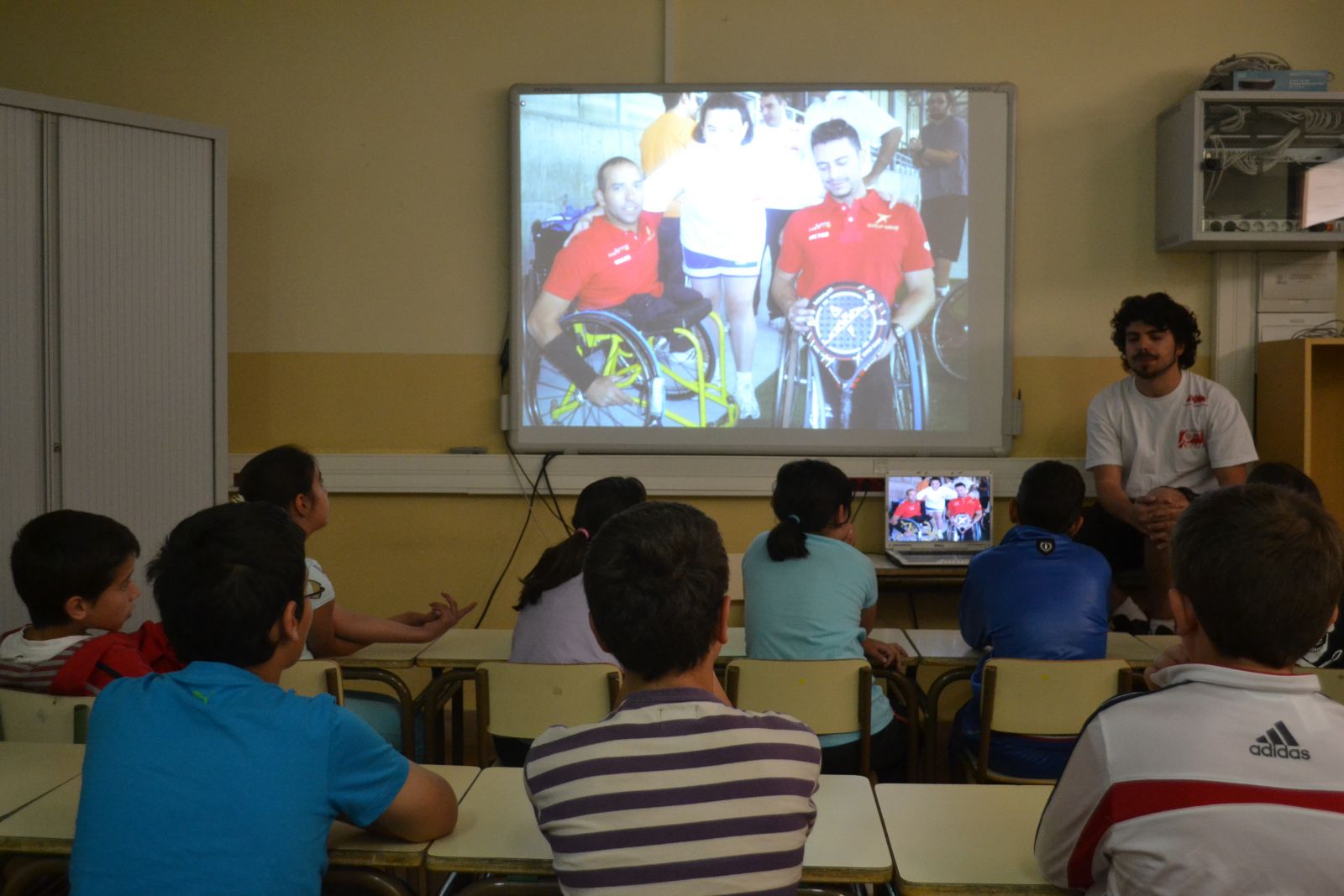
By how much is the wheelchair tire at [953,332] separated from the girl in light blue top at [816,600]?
69.4 inches

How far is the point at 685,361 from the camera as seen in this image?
4414 mm

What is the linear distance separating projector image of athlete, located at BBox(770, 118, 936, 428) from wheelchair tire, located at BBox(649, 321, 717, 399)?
323mm

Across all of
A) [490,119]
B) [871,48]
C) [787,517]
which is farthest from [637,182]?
[787,517]

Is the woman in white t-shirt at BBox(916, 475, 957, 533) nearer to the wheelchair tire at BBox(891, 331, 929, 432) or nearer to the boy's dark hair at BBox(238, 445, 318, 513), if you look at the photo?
the wheelchair tire at BBox(891, 331, 929, 432)

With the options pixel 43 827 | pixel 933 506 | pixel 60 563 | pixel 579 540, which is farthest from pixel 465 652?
pixel 933 506

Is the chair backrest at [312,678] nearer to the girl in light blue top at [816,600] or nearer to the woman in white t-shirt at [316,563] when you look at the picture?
the woman in white t-shirt at [316,563]

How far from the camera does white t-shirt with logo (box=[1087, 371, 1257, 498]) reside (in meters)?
3.93

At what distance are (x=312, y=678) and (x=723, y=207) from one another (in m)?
2.76

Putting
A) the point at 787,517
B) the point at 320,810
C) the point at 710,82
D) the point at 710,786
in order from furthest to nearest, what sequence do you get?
the point at 710,82 < the point at 787,517 < the point at 320,810 < the point at 710,786

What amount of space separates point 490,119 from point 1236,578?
12.4 ft

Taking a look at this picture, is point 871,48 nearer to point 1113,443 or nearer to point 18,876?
point 1113,443

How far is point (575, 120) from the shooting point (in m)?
4.35

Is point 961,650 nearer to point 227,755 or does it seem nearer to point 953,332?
point 953,332

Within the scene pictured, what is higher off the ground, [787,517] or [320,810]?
[787,517]
